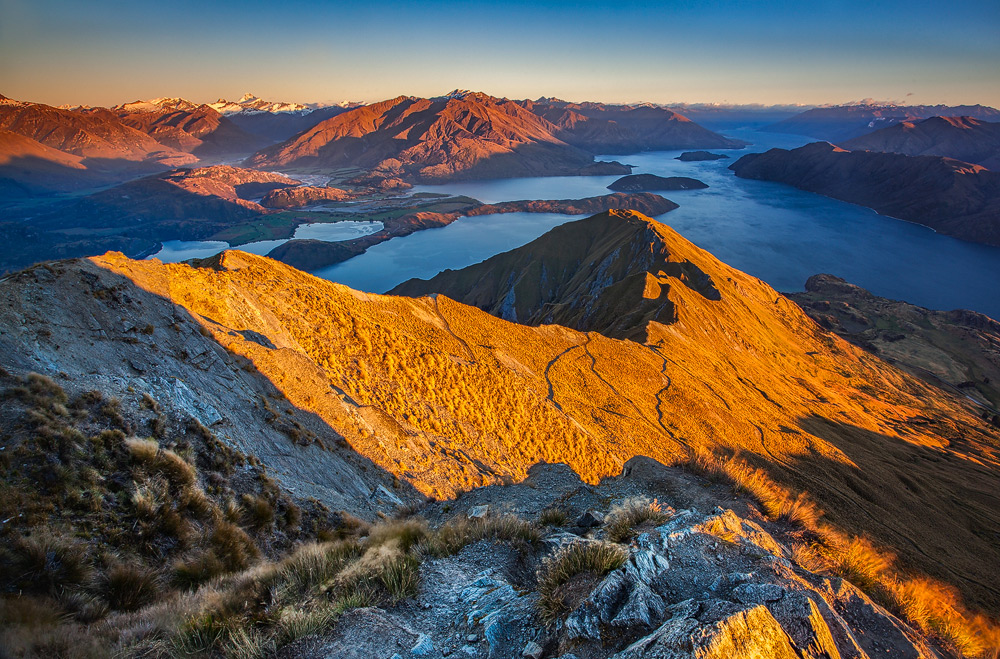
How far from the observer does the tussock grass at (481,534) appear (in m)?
6.59

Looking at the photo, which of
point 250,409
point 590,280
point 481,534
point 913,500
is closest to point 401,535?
point 481,534

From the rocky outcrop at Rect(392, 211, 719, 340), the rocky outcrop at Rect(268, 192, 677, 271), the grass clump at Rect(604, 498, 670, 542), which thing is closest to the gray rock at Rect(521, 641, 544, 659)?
the grass clump at Rect(604, 498, 670, 542)

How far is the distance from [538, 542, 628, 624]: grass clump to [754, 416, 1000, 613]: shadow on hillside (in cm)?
1997

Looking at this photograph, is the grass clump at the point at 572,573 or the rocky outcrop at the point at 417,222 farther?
the rocky outcrop at the point at 417,222

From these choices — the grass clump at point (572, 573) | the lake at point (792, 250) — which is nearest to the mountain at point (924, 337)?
the lake at point (792, 250)

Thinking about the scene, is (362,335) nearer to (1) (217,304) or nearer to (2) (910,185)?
(1) (217,304)

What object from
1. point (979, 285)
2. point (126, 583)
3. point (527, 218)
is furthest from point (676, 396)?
point (527, 218)

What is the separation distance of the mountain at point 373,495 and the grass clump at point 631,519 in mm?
63

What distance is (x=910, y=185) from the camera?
180 m

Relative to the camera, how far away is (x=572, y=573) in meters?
5.37

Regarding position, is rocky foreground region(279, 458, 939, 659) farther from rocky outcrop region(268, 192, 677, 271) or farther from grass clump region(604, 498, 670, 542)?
rocky outcrop region(268, 192, 677, 271)

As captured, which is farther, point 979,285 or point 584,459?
point 979,285

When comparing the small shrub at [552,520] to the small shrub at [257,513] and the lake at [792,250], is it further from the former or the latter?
the lake at [792,250]

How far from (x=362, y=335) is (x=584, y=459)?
32.5ft
